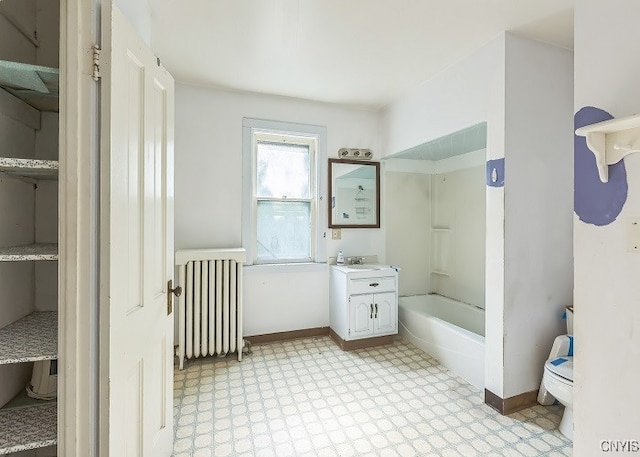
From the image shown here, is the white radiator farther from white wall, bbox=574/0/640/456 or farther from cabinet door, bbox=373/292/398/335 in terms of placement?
white wall, bbox=574/0/640/456

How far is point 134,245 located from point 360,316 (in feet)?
7.42

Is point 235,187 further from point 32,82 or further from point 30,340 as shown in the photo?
point 30,340

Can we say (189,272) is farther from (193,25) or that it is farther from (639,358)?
(639,358)

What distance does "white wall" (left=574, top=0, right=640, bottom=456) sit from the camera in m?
1.07

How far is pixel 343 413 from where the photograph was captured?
6.38ft

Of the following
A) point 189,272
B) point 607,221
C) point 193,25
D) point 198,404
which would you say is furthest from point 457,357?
point 193,25

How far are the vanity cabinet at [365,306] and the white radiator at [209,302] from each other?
1.00 meters

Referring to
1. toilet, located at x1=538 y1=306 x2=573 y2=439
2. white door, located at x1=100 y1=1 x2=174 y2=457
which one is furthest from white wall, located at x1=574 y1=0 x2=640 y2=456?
white door, located at x1=100 y1=1 x2=174 y2=457

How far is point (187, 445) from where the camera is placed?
1661 millimetres

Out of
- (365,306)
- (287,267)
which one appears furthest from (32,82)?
(365,306)

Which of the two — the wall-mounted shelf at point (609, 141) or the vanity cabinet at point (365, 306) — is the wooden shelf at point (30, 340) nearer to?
the wall-mounted shelf at point (609, 141)

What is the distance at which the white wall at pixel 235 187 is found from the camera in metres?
2.82

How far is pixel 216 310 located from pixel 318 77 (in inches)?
90.8

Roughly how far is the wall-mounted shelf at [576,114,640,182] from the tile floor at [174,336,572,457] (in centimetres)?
157
